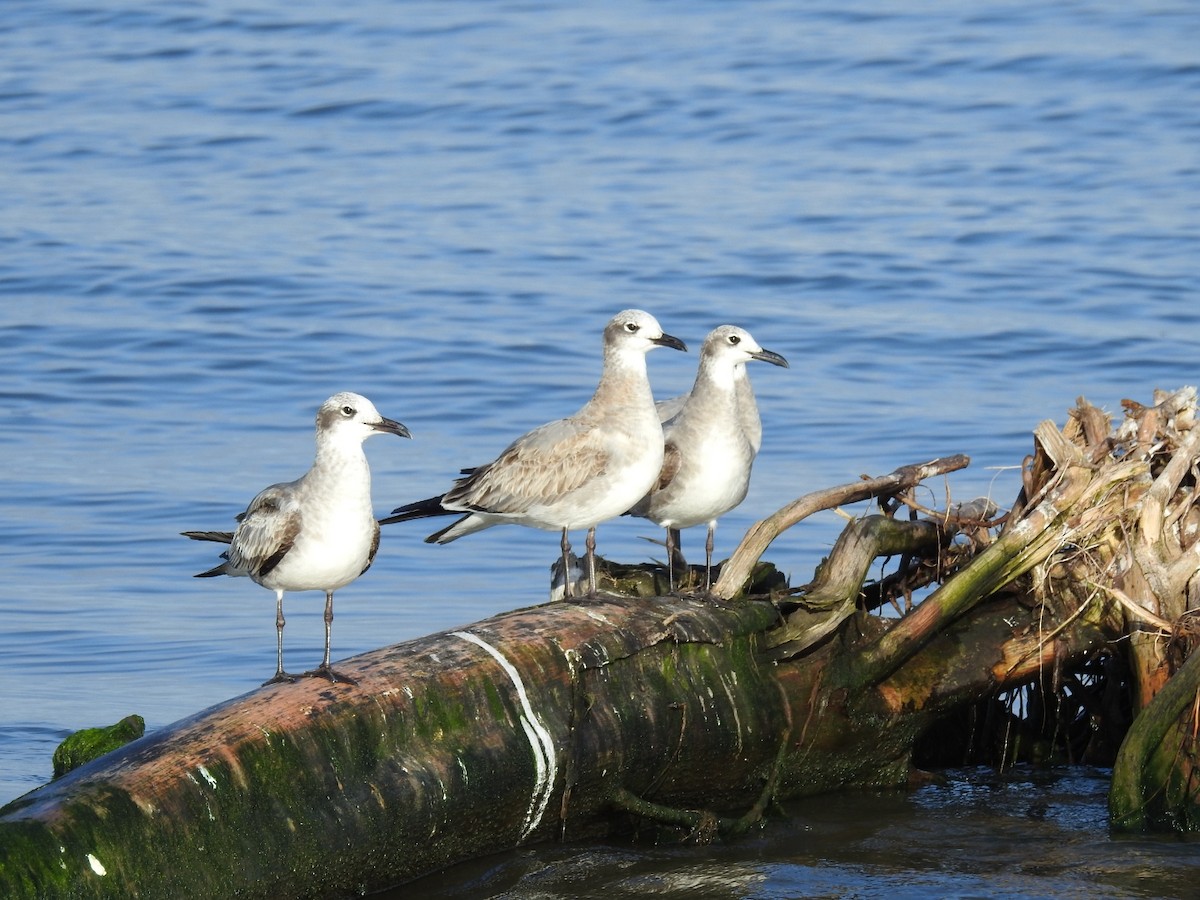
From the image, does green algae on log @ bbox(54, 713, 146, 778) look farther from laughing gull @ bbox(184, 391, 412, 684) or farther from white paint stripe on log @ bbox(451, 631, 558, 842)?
white paint stripe on log @ bbox(451, 631, 558, 842)

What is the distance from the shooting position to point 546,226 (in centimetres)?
2100

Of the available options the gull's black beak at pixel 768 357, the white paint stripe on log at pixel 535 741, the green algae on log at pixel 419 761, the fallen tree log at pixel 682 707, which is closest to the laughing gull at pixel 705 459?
the gull's black beak at pixel 768 357

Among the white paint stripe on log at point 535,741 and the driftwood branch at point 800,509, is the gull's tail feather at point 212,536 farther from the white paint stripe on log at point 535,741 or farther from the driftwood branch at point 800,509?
the driftwood branch at point 800,509

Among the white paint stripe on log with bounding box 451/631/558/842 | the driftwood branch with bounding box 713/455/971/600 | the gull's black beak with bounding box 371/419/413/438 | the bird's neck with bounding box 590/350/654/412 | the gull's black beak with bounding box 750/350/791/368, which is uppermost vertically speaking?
the gull's black beak with bounding box 750/350/791/368

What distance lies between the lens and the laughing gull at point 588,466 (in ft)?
25.1

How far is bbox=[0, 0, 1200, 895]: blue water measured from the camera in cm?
1162

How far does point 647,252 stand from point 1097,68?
1005cm

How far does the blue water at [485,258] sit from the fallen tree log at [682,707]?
3.61ft

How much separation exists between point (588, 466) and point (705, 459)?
0.65 m

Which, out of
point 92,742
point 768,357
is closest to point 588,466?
point 768,357

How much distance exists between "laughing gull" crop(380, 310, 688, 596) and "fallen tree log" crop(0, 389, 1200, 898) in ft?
1.84

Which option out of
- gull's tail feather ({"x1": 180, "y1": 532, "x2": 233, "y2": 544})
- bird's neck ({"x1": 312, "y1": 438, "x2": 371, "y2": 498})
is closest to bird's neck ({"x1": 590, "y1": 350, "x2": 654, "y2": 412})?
bird's neck ({"x1": 312, "y1": 438, "x2": 371, "y2": 498})

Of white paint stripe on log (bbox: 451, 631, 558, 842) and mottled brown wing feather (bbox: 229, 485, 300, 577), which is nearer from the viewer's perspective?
white paint stripe on log (bbox: 451, 631, 558, 842)

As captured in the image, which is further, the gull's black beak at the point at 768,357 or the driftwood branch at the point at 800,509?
the gull's black beak at the point at 768,357
